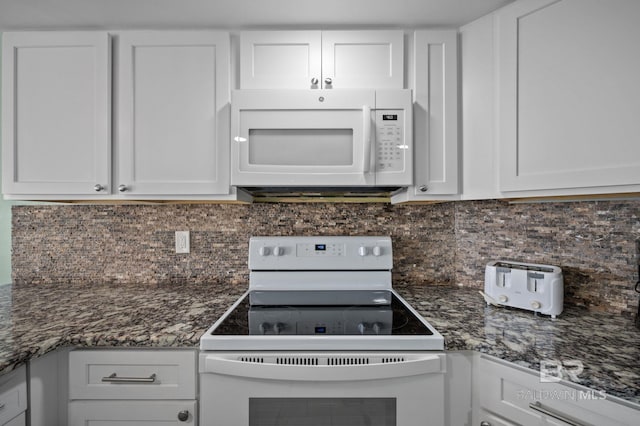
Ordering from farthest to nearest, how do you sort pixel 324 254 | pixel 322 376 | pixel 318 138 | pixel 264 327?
pixel 324 254 → pixel 318 138 → pixel 264 327 → pixel 322 376

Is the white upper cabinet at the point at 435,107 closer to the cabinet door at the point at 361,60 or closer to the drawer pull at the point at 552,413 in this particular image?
the cabinet door at the point at 361,60

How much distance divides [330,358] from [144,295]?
975mm

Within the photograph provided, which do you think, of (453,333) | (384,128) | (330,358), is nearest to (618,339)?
(453,333)

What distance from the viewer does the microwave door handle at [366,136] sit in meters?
1.20

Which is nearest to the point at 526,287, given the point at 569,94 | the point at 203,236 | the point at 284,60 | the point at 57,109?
the point at 569,94

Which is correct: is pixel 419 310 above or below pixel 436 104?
below

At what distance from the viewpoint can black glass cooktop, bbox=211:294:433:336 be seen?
3.25ft

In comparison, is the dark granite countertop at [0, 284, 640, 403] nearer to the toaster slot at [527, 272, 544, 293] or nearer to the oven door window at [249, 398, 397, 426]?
the toaster slot at [527, 272, 544, 293]

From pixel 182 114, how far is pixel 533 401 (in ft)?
5.24

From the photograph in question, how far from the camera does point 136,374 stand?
3.08 feet

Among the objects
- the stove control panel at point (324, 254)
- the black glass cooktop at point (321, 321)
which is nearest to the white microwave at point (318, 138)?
the stove control panel at point (324, 254)

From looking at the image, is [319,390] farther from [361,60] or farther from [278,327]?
[361,60]

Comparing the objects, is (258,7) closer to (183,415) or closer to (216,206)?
(216,206)

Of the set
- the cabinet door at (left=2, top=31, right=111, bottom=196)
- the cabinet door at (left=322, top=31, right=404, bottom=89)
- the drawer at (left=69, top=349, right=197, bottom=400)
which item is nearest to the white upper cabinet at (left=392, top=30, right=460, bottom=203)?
the cabinet door at (left=322, top=31, right=404, bottom=89)
